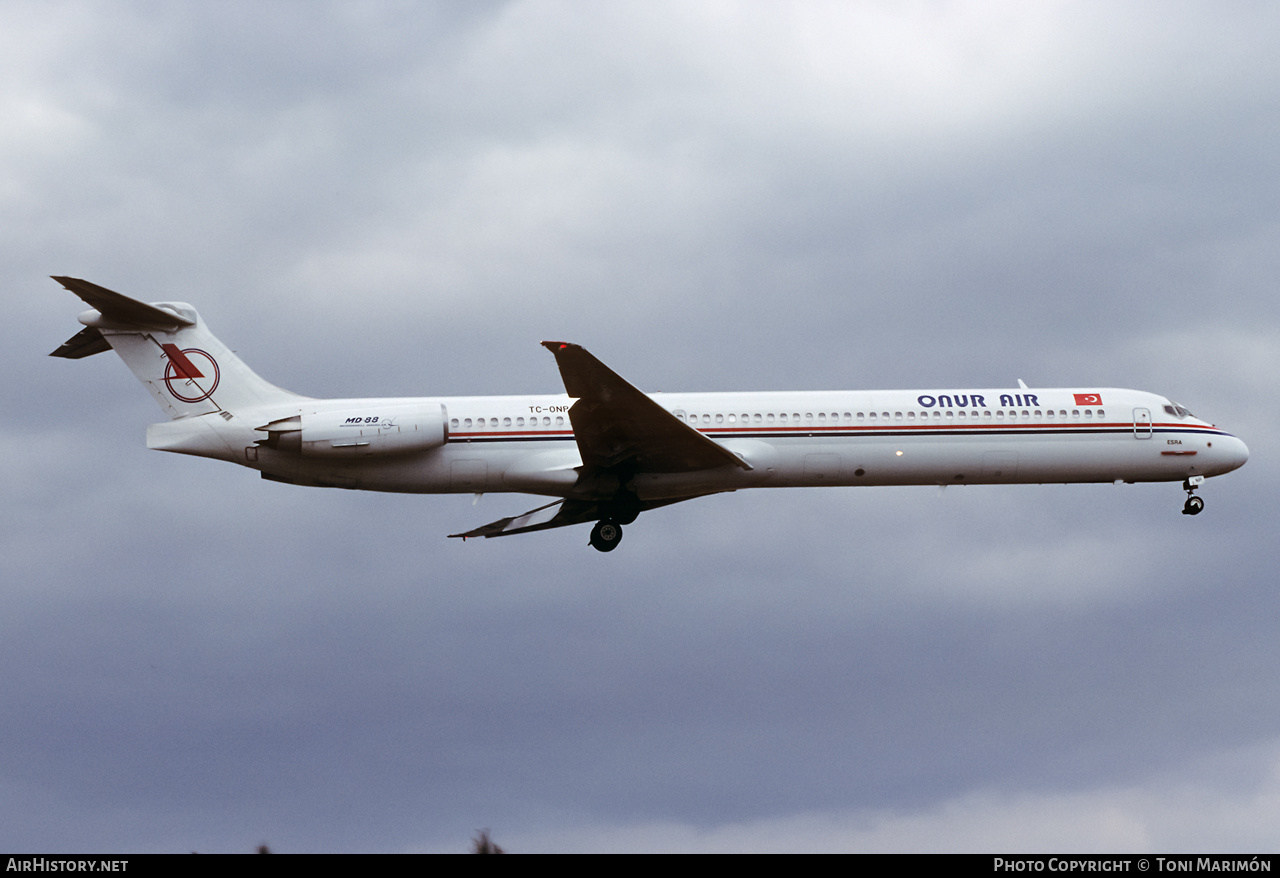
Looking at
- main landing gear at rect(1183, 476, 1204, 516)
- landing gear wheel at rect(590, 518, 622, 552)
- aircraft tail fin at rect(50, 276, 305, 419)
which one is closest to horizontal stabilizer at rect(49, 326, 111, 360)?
aircraft tail fin at rect(50, 276, 305, 419)

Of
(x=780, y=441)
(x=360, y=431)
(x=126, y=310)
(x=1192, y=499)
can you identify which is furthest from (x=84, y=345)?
(x=1192, y=499)

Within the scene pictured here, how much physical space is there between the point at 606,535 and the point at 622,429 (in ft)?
10.1

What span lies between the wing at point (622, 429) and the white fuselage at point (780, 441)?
1.70ft

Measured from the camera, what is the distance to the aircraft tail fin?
89.4ft

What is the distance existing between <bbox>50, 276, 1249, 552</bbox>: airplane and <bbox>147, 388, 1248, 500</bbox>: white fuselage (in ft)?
0.10

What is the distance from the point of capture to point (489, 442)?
27.5m

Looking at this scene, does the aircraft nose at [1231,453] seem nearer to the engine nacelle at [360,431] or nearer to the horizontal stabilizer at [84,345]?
the engine nacelle at [360,431]

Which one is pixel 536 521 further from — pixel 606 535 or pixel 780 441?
pixel 780 441

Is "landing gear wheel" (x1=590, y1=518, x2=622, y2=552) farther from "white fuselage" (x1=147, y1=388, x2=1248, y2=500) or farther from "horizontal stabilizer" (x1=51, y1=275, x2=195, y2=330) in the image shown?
"horizontal stabilizer" (x1=51, y1=275, x2=195, y2=330)

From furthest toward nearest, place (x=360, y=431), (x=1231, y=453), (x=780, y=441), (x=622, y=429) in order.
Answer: (x=1231, y=453) < (x=780, y=441) < (x=622, y=429) < (x=360, y=431)

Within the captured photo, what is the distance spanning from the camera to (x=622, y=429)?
1056 inches

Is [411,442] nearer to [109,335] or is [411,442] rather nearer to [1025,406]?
[109,335]

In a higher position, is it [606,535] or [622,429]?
[622,429]
